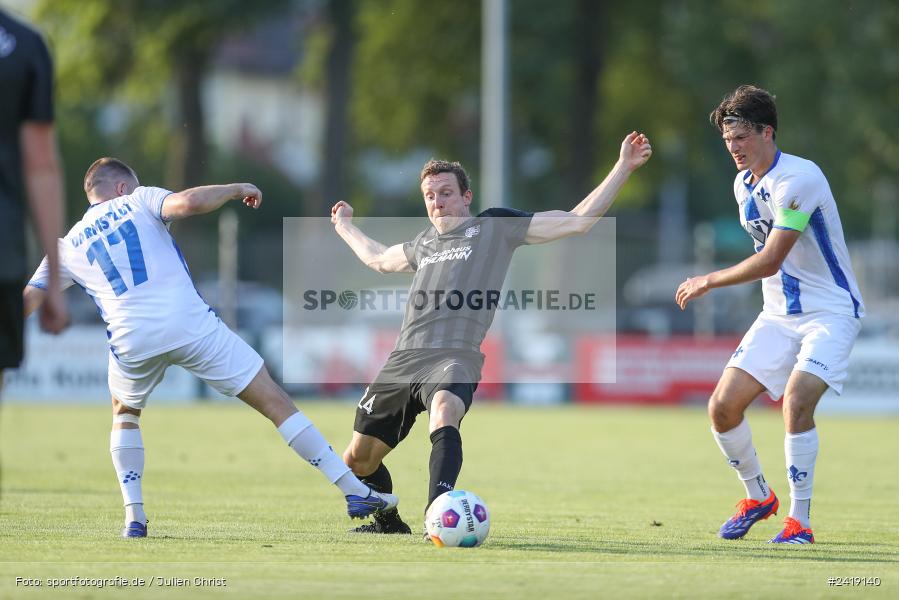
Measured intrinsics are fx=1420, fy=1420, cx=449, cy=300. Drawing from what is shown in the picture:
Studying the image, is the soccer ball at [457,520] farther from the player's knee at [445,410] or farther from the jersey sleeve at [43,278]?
the jersey sleeve at [43,278]

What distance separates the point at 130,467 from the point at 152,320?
0.93 metres

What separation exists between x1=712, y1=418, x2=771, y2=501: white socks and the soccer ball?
189 centimetres

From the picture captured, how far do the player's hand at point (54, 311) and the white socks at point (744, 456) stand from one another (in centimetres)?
438

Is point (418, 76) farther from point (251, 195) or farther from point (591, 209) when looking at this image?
point (251, 195)

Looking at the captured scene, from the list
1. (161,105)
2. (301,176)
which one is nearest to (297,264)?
(161,105)

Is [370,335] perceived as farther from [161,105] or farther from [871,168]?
[161,105]

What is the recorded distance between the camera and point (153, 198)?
7992mm

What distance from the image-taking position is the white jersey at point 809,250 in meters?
8.46

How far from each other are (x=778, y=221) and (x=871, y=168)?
27830 millimetres

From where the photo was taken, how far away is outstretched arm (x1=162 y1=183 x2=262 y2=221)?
7.59 metres

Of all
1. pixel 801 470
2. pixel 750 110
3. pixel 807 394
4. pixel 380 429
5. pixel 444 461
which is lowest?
pixel 801 470

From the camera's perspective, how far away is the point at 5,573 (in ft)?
21.6

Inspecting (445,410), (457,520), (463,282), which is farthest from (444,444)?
(463,282)

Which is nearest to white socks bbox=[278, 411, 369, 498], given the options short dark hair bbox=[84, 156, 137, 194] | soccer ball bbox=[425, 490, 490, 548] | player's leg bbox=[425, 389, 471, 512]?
player's leg bbox=[425, 389, 471, 512]
